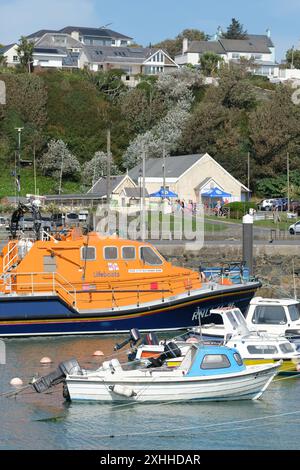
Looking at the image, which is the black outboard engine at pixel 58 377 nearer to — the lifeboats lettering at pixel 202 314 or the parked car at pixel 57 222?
the lifeboats lettering at pixel 202 314

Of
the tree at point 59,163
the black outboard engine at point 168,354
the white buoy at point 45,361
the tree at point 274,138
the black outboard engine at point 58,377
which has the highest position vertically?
the tree at point 274,138

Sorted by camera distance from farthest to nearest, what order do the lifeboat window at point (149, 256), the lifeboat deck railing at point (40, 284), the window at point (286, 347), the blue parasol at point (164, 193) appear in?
1. the blue parasol at point (164, 193)
2. the lifeboat window at point (149, 256)
3. the lifeboat deck railing at point (40, 284)
4. the window at point (286, 347)

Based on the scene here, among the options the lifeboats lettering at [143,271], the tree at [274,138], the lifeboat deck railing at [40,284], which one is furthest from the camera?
the tree at [274,138]

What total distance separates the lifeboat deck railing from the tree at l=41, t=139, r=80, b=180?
1686 inches

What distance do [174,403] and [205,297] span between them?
27.0 ft

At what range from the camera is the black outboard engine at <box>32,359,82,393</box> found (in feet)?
63.9

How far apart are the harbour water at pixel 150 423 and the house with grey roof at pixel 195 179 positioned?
4143 centimetres

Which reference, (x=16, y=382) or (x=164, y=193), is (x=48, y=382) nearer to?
(x=16, y=382)

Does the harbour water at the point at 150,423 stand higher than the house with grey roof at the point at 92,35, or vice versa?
the house with grey roof at the point at 92,35

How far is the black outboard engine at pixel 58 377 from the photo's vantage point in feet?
63.9

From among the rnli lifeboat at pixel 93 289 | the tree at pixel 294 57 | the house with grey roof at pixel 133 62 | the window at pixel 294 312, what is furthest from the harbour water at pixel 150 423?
the tree at pixel 294 57

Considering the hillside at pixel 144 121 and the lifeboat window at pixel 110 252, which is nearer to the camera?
the lifeboat window at pixel 110 252

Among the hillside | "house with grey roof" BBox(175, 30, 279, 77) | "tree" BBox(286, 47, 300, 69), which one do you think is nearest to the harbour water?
the hillside

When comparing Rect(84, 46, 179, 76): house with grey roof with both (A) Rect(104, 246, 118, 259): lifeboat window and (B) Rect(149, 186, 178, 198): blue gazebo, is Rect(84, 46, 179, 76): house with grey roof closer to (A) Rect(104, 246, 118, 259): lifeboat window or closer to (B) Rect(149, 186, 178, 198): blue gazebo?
(B) Rect(149, 186, 178, 198): blue gazebo
